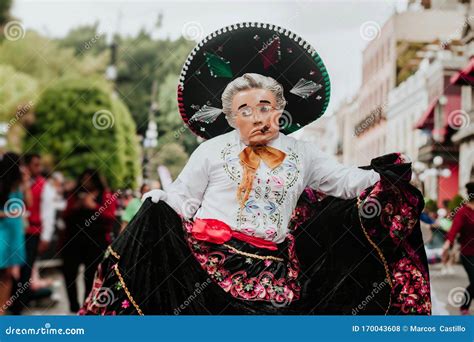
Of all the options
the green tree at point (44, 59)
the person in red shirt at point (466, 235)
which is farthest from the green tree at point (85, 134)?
the person in red shirt at point (466, 235)

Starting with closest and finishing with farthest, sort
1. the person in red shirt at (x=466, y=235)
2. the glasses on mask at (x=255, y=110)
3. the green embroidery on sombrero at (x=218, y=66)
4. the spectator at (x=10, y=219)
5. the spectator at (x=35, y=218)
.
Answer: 1. the glasses on mask at (x=255, y=110)
2. the green embroidery on sombrero at (x=218, y=66)
3. the spectator at (x=10, y=219)
4. the person in red shirt at (x=466, y=235)
5. the spectator at (x=35, y=218)

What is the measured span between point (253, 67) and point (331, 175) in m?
0.64

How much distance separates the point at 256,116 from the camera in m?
3.63

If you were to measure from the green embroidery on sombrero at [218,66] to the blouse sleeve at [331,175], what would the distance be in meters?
0.53

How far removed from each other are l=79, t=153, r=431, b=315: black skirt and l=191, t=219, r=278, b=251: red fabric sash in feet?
0.08

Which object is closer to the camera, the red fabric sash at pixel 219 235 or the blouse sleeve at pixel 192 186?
the red fabric sash at pixel 219 235

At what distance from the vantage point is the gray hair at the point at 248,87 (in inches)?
144

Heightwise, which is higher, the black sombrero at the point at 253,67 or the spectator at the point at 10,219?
the black sombrero at the point at 253,67

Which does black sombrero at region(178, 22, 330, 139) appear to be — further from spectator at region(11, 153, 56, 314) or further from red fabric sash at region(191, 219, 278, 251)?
spectator at region(11, 153, 56, 314)

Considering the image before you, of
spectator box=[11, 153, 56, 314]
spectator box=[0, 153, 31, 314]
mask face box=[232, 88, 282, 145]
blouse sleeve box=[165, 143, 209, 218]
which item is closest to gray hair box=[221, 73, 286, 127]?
mask face box=[232, 88, 282, 145]

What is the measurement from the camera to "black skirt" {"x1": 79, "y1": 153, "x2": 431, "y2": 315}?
3.44m

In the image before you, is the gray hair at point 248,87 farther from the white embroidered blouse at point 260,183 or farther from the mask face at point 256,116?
the white embroidered blouse at point 260,183

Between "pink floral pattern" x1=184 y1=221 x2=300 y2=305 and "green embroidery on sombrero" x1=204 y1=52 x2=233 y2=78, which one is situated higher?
"green embroidery on sombrero" x1=204 y1=52 x2=233 y2=78
